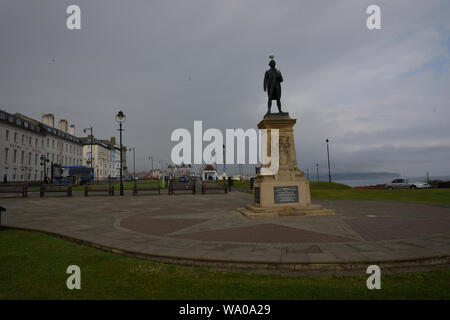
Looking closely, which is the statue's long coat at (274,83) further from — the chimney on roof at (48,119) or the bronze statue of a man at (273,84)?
the chimney on roof at (48,119)

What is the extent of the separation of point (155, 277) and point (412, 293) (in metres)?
3.67

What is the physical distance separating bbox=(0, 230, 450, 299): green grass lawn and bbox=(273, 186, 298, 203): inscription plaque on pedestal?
21.6ft

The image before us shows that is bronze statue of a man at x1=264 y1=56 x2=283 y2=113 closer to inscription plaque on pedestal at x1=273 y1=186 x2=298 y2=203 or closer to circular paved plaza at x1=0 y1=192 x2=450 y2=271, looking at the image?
inscription plaque on pedestal at x1=273 y1=186 x2=298 y2=203

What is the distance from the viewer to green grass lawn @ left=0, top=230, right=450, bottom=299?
3546 millimetres

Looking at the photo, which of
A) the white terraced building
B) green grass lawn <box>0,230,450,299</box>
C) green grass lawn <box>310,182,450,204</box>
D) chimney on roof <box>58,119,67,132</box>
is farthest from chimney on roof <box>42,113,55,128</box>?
green grass lawn <box>0,230,450,299</box>

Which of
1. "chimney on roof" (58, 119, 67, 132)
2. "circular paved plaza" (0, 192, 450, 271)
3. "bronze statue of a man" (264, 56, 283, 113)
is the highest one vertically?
"chimney on roof" (58, 119, 67, 132)

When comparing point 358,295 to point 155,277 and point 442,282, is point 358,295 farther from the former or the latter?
point 155,277

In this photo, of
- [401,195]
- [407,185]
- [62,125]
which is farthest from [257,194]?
[62,125]

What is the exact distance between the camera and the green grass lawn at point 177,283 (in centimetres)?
355

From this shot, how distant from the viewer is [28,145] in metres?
57.7

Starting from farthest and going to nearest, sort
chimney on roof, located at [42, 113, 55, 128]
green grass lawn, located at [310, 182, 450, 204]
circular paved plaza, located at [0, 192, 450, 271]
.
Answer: chimney on roof, located at [42, 113, 55, 128] → green grass lawn, located at [310, 182, 450, 204] → circular paved plaza, located at [0, 192, 450, 271]

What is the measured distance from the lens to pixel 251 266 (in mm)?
4805

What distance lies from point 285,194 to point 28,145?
65.1 meters

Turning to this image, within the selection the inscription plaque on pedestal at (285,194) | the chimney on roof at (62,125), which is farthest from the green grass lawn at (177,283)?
the chimney on roof at (62,125)
